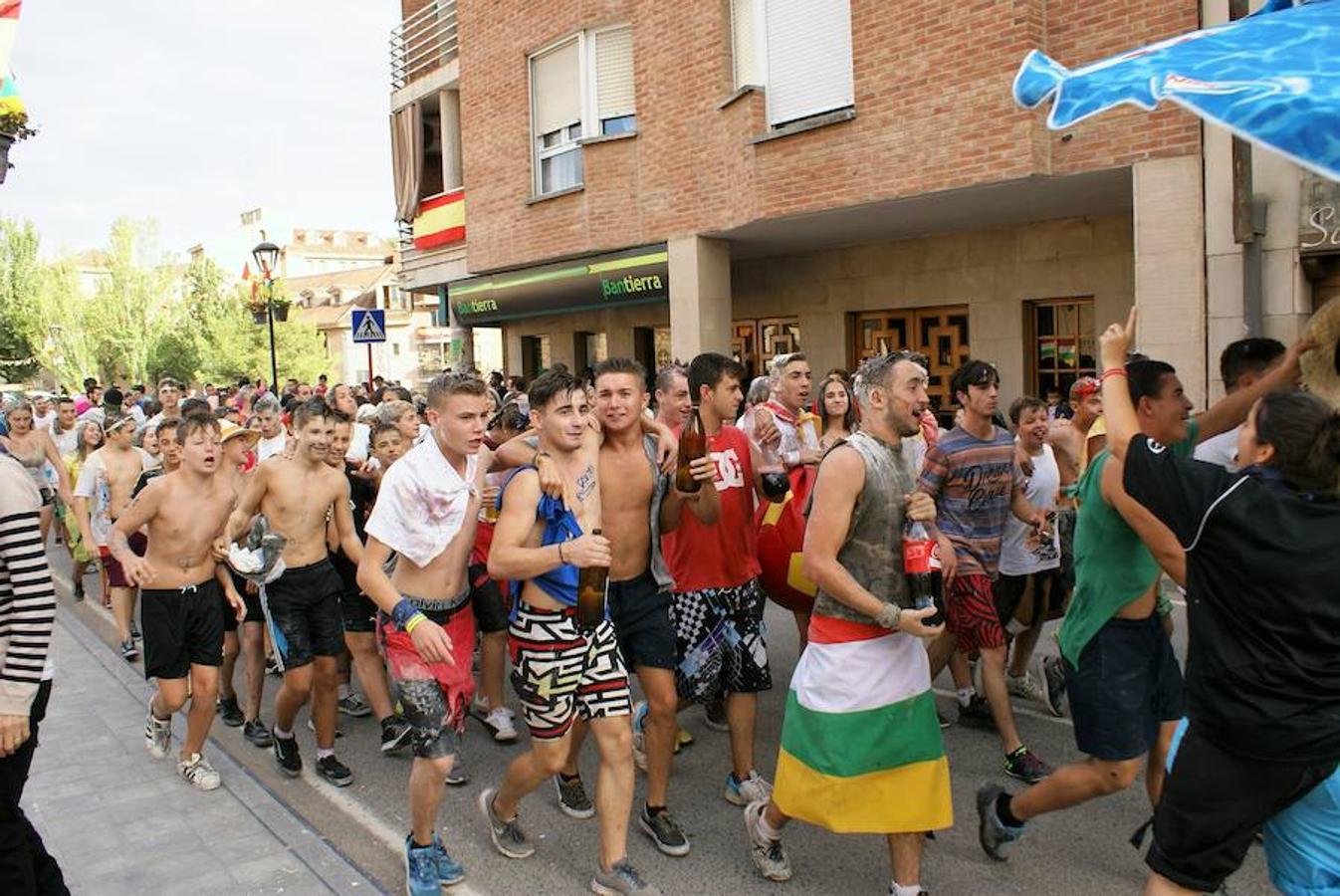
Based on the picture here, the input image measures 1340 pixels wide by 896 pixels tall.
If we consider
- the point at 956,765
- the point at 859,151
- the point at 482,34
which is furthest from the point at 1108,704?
the point at 482,34

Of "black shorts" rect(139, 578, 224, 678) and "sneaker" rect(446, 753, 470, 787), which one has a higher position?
"black shorts" rect(139, 578, 224, 678)

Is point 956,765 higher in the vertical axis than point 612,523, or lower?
lower

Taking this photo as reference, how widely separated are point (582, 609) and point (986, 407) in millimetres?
2511

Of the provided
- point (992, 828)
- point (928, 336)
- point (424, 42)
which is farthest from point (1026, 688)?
point (424, 42)

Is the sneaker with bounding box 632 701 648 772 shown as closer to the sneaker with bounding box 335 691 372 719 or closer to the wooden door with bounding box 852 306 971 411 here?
the sneaker with bounding box 335 691 372 719

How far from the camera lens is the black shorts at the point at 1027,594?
5805mm

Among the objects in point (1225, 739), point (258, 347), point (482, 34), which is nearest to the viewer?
point (1225, 739)

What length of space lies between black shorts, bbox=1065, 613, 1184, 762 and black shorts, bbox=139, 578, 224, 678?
13.9 feet

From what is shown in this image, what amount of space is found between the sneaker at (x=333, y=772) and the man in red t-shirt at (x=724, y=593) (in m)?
1.84

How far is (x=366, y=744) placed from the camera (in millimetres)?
5922

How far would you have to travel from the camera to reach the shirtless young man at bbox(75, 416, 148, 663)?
8203mm

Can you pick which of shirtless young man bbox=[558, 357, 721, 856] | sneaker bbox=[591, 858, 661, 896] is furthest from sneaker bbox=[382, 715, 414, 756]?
sneaker bbox=[591, 858, 661, 896]

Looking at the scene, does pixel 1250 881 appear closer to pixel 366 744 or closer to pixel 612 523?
pixel 612 523

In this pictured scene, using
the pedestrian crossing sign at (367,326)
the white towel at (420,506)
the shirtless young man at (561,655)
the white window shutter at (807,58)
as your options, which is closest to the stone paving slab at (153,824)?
the shirtless young man at (561,655)
